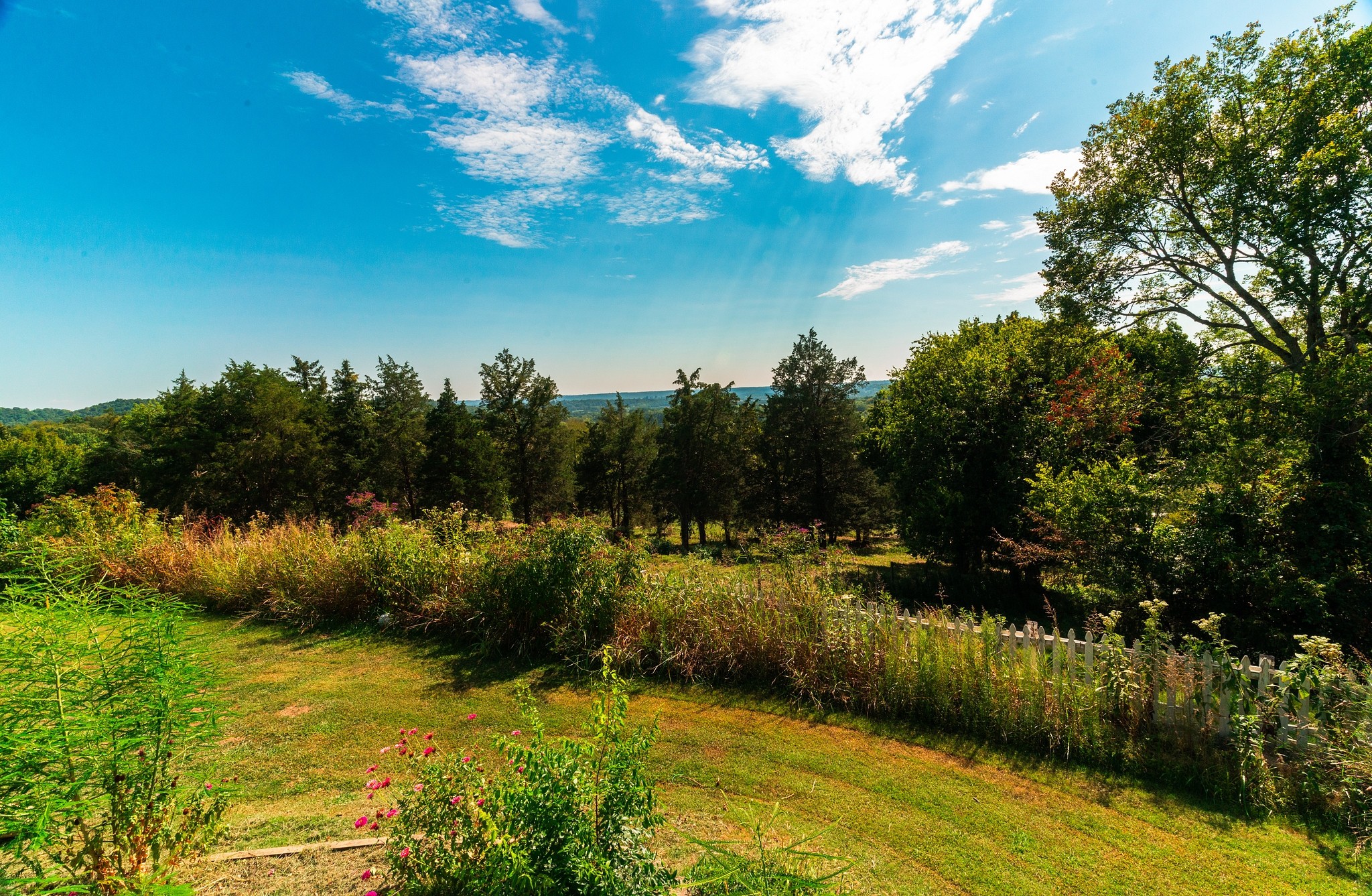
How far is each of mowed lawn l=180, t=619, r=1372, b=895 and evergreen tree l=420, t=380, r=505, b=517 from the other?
67.0ft

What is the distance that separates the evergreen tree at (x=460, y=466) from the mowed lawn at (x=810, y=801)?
804 inches

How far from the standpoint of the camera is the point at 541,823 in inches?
85.8

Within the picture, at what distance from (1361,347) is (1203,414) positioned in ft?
7.81

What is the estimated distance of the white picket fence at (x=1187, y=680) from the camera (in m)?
4.12

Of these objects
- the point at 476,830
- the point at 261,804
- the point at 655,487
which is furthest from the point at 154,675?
the point at 655,487

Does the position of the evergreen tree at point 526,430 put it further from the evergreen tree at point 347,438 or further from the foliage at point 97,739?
the foliage at point 97,739

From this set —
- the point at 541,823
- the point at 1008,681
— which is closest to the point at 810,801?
the point at 1008,681

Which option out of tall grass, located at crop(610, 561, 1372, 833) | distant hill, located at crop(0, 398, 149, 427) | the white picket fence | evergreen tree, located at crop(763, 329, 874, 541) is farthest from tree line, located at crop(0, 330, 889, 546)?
distant hill, located at crop(0, 398, 149, 427)

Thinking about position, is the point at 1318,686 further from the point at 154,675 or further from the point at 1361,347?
the point at 1361,347

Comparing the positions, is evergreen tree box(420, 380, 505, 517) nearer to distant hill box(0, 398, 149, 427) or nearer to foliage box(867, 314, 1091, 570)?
foliage box(867, 314, 1091, 570)

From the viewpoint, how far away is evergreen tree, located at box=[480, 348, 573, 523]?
27.1m

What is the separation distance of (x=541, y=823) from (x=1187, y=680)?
532 cm

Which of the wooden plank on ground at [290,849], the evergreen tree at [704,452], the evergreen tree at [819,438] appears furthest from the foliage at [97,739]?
the evergreen tree at [704,452]

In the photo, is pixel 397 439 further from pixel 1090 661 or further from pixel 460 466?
pixel 1090 661
